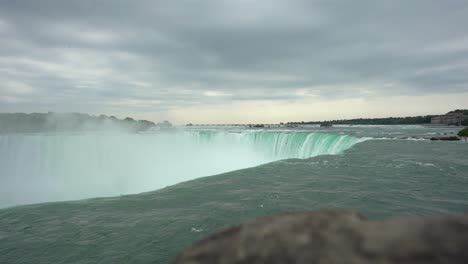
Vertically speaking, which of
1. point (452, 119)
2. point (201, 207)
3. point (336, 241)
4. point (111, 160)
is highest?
point (452, 119)

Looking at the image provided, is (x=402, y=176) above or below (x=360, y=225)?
below

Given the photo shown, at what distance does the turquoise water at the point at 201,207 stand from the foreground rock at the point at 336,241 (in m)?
4.26

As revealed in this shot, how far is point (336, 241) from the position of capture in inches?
59.2

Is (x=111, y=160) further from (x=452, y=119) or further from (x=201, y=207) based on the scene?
(x=452, y=119)

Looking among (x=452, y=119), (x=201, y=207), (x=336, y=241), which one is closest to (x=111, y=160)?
(x=201, y=207)

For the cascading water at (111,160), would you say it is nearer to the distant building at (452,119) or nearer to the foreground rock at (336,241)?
the foreground rock at (336,241)

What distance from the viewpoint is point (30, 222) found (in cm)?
807

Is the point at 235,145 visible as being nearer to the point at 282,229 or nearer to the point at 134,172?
the point at 134,172

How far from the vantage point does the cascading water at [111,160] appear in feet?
67.2

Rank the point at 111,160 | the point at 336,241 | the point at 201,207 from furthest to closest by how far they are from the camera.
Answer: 1. the point at 111,160
2. the point at 201,207
3. the point at 336,241

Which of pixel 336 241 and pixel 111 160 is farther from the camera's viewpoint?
pixel 111 160

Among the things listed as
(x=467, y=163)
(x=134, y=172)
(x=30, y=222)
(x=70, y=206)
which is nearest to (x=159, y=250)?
(x=30, y=222)

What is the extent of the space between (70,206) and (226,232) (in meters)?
9.81

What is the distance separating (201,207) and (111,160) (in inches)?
742
